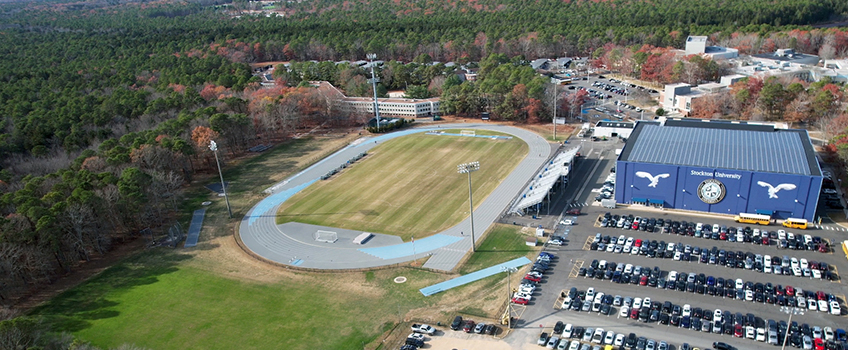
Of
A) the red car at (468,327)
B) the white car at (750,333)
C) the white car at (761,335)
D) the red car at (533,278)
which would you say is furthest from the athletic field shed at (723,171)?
the red car at (468,327)

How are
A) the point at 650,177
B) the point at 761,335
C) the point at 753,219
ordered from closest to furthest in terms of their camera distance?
1. the point at 761,335
2. the point at 753,219
3. the point at 650,177

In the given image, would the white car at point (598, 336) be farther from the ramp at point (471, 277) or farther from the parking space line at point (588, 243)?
the parking space line at point (588, 243)

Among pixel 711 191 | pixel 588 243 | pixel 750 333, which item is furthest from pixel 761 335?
pixel 711 191

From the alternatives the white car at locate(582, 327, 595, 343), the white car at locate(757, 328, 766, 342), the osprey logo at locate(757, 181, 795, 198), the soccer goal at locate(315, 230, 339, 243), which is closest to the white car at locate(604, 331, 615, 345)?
the white car at locate(582, 327, 595, 343)

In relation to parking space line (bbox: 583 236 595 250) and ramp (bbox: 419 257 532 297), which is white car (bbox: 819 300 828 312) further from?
ramp (bbox: 419 257 532 297)

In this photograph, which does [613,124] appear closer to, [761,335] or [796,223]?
[796,223]

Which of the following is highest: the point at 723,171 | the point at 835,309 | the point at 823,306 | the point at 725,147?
the point at 725,147

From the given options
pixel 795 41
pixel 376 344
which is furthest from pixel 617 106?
pixel 376 344
